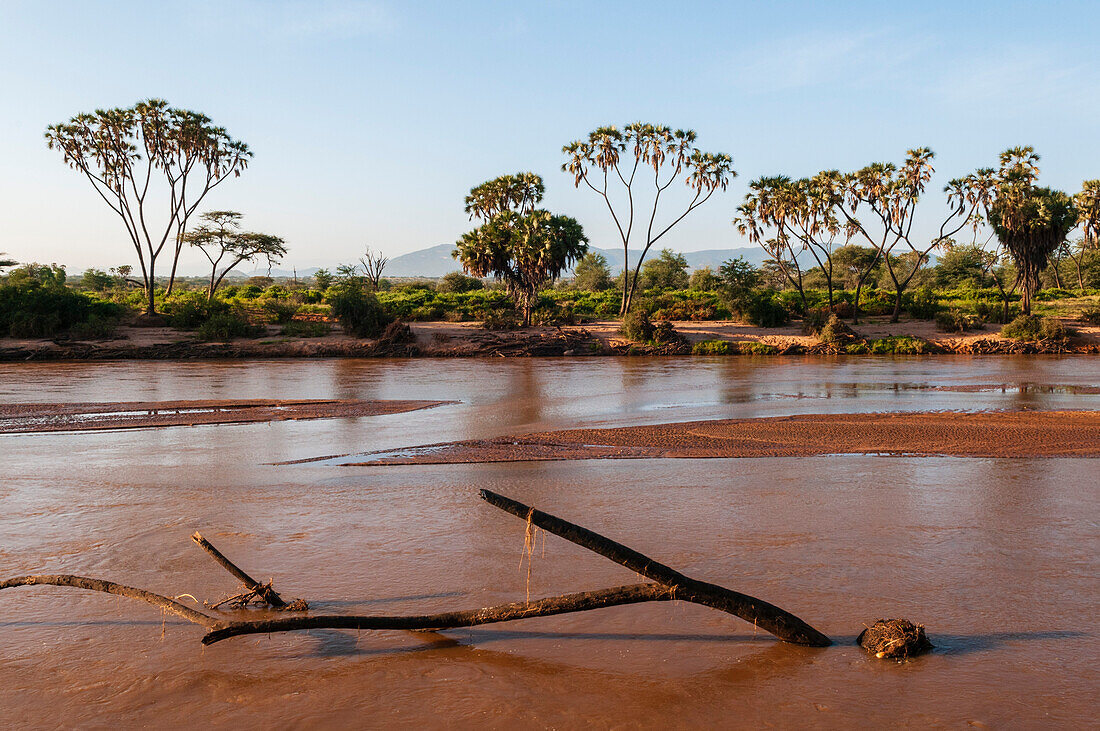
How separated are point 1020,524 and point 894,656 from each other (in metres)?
3.89

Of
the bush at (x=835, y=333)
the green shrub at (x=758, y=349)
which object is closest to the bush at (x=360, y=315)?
the green shrub at (x=758, y=349)

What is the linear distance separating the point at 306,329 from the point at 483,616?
37994 mm

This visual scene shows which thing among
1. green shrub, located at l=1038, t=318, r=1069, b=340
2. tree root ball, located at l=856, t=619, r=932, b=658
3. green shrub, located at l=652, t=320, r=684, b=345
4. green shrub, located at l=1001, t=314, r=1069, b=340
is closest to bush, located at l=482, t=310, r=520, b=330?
green shrub, located at l=652, t=320, r=684, b=345

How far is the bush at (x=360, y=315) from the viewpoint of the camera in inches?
1581

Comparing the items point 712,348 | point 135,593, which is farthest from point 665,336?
point 135,593

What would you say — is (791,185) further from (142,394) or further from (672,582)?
(672,582)

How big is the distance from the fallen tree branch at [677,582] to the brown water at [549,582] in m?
0.15

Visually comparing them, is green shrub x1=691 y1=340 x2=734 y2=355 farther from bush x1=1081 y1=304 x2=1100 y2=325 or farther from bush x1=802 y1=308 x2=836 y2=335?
bush x1=1081 y1=304 x2=1100 y2=325

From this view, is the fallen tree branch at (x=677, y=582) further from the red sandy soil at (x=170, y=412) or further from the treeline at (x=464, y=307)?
the treeline at (x=464, y=307)

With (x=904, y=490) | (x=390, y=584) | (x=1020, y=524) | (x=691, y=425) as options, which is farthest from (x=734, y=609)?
(x=691, y=425)

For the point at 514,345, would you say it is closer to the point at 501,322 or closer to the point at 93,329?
the point at 501,322

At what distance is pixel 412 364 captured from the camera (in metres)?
33.8

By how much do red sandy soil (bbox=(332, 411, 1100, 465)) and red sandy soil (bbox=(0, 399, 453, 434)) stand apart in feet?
19.3

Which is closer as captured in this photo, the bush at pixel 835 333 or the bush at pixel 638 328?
the bush at pixel 835 333
